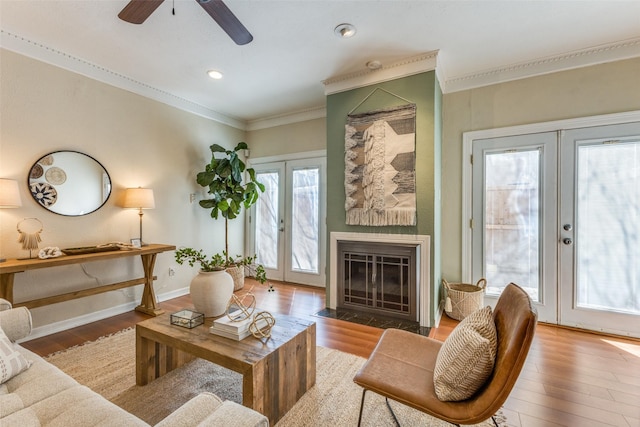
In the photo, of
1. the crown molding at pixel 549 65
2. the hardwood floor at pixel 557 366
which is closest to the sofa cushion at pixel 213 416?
the hardwood floor at pixel 557 366

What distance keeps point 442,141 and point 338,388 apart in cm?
286

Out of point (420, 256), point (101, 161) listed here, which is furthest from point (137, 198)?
point (420, 256)

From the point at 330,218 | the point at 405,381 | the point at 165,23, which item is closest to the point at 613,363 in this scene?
the point at 405,381

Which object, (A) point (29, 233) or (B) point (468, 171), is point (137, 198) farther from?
(B) point (468, 171)

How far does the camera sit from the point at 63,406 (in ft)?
3.66

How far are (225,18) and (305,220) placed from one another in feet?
9.91

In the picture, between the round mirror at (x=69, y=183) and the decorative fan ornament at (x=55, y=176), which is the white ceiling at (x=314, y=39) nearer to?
the round mirror at (x=69, y=183)

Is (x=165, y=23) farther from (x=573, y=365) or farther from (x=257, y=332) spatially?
(x=573, y=365)

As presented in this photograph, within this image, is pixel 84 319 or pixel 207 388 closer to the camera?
pixel 207 388

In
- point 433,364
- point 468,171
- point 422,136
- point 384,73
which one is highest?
point 384,73

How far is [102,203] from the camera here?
10.3 ft

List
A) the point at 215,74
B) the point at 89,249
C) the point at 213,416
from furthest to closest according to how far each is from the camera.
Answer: the point at 215,74
the point at 89,249
the point at 213,416

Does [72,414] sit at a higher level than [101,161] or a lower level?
lower

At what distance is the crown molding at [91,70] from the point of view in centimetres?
254
